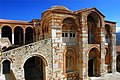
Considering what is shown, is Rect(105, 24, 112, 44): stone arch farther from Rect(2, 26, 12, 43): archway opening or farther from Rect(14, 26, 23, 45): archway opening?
Rect(2, 26, 12, 43): archway opening

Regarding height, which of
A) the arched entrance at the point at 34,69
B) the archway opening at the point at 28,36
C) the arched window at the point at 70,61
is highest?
the archway opening at the point at 28,36

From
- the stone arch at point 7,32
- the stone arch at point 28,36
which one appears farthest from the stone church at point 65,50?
the stone arch at point 28,36

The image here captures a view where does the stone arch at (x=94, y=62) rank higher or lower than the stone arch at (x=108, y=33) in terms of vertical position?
lower

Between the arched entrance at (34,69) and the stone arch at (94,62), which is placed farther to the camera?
the stone arch at (94,62)

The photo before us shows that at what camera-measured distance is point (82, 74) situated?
17.1 metres

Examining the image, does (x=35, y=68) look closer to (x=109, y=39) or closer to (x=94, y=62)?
(x=94, y=62)

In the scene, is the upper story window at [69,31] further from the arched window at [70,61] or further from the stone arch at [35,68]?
the stone arch at [35,68]

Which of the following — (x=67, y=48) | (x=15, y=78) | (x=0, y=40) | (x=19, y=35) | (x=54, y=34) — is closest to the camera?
(x=15, y=78)

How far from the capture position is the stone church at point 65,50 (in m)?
14.2

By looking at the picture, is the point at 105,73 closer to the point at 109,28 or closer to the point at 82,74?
the point at 82,74

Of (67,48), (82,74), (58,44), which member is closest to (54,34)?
(58,44)

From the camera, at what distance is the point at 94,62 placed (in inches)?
766

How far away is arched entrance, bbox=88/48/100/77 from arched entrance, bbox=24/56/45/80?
20.5 ft

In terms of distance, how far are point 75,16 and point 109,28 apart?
6952 millimetres
